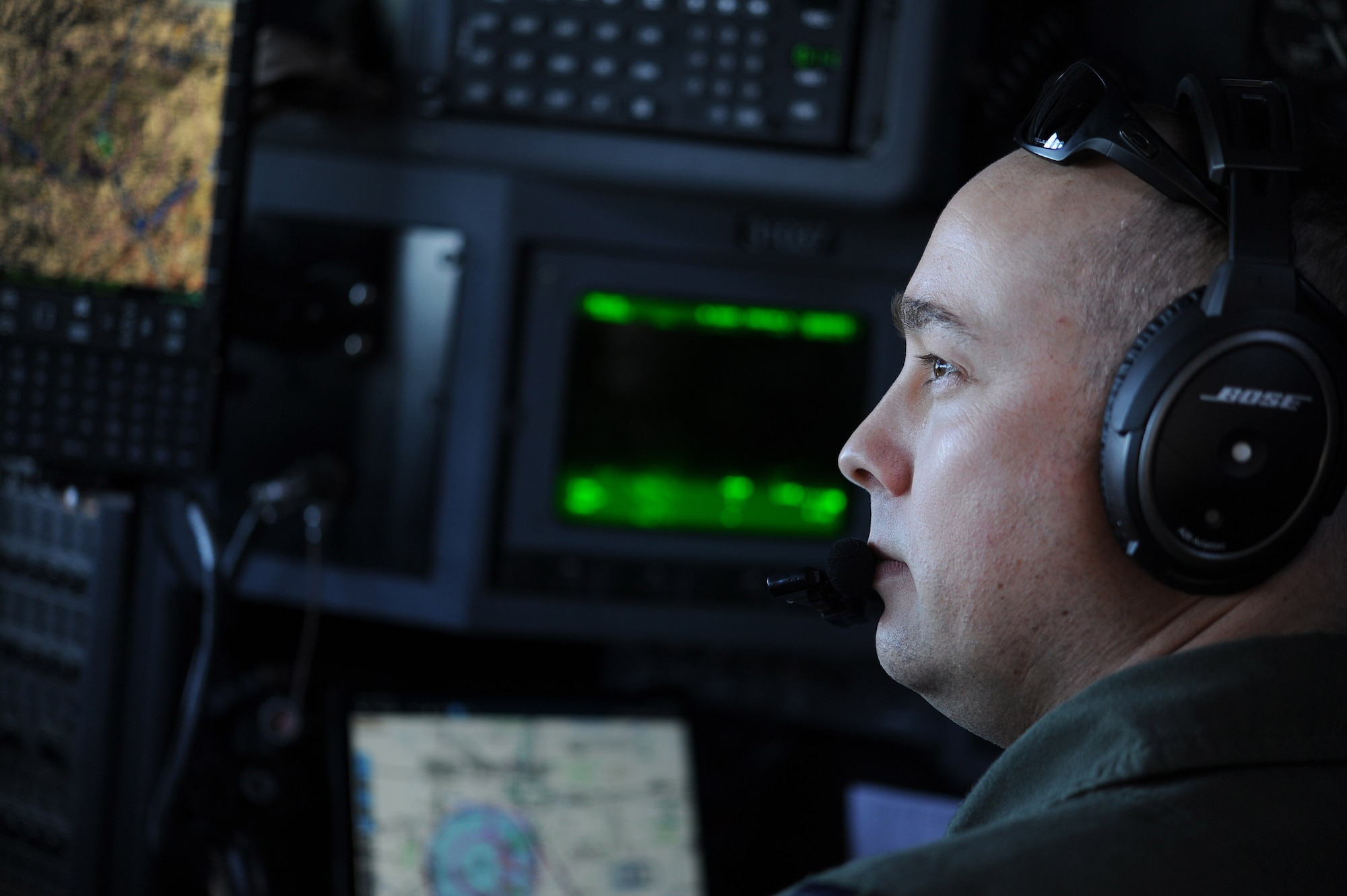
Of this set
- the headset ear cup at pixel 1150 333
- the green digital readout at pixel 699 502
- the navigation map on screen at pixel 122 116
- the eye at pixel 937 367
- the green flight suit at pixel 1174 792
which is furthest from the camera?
the green digital readout at pixel 699 502

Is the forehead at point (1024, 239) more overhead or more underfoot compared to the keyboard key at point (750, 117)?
more underfoot

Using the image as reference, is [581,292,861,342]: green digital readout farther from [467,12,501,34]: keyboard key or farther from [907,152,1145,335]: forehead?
[907,152,1145,335]: forehead

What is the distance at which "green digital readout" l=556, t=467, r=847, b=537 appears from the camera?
3.85ft

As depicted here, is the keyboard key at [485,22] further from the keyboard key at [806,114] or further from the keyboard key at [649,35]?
the keyboard key at [806,114]

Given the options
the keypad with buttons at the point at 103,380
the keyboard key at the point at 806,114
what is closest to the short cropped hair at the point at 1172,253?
the keyboard key at the point at 806,114

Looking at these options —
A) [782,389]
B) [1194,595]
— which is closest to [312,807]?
[782,389]

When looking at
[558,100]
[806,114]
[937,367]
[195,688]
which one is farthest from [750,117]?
[195,688]

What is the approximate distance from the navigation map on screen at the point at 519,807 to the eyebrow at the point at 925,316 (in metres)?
0.68

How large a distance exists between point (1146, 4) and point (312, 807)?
107 centimetres

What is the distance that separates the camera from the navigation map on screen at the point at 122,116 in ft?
3.51

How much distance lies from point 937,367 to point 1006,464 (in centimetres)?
9

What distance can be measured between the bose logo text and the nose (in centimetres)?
18

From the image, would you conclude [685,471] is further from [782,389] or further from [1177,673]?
[1177,673]

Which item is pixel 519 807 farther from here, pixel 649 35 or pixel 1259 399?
pixel 1259 399
